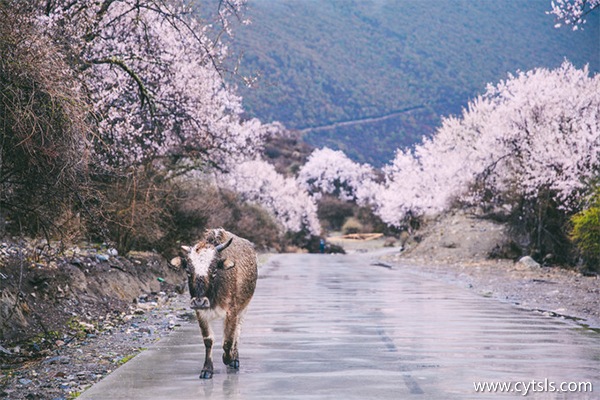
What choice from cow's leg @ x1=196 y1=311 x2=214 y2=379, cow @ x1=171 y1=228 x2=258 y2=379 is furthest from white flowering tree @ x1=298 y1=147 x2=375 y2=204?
cow's leg @ x1=196 y1=311 x2=214 y2=379

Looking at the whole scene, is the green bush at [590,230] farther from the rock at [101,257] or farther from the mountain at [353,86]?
the mountain at [353,86]

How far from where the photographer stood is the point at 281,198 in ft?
364

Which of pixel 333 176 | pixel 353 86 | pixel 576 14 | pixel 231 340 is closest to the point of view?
pixel 231 340

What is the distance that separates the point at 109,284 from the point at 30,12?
24.6ft

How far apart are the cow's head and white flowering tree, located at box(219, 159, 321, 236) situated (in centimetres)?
8160

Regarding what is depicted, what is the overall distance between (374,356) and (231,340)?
2180 mm

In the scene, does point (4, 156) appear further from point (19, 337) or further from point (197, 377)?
point (197, 377)

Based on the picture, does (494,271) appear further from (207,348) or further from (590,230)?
(207,348)

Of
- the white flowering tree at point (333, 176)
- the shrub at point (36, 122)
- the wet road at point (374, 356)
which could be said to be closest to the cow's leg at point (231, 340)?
the wet road at point (374, 356)

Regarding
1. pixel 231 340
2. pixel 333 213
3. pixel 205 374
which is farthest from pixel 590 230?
pixel 333 213

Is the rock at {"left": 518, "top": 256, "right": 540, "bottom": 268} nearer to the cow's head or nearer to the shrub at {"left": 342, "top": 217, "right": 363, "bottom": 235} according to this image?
the cow's head

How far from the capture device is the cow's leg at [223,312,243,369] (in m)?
12.6

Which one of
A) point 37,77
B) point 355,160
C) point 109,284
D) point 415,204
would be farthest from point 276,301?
point 355,160

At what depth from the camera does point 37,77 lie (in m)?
13.2
